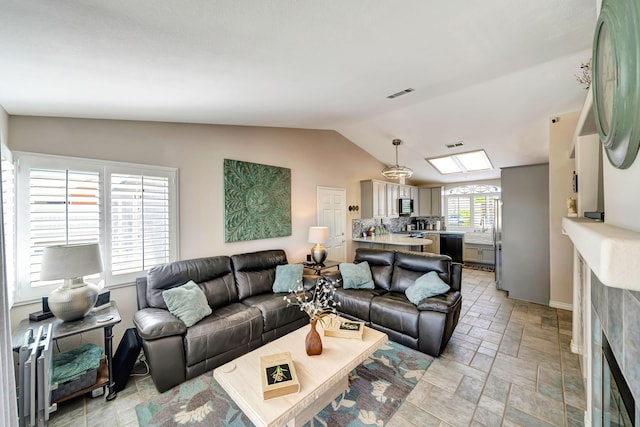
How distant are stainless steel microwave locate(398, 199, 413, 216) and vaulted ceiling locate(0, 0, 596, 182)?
3.63 meters

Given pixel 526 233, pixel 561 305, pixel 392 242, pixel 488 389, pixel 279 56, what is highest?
pixel 279 56

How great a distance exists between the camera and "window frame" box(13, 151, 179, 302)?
2.19 meters

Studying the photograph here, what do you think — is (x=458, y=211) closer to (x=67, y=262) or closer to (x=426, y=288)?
(x=426, y=288)

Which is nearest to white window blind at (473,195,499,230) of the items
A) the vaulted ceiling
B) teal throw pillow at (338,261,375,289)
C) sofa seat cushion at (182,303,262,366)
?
the vaulted ceiling

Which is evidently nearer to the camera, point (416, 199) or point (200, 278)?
point (200, 278)

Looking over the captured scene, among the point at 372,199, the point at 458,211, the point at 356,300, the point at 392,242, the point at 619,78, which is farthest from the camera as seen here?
the point at 458,211

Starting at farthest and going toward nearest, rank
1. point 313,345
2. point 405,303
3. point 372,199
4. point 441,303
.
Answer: point 372,199
point 405,303
point 441,303
point 313,345

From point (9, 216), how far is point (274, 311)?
248 centimetres

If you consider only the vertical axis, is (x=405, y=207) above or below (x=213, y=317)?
above

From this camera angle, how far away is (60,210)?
239cm

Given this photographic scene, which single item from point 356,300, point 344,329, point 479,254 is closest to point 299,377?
point 344,329

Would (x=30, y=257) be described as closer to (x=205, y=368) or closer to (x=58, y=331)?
(x=58, y=331)

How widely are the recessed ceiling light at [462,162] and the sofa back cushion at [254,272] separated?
4349 millimetres

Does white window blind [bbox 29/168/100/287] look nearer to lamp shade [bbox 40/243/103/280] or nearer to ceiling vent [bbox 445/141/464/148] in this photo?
lamp shade [bbox 40/243/103/280]
